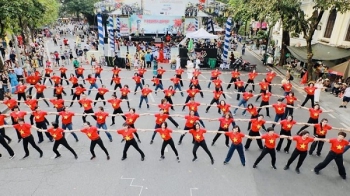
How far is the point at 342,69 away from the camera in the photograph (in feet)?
51.5

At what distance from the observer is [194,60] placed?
21781 mm

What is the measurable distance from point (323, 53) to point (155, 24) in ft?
61.9

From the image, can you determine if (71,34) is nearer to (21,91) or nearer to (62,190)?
(21,91)

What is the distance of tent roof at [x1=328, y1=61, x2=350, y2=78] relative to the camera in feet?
50.5

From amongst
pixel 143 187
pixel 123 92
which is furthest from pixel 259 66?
pixel 143 187

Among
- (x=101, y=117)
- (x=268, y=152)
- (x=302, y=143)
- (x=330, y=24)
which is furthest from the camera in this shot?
(x=330, y=24)

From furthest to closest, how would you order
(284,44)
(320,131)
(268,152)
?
(284,44) → (320,131) → (268,152)

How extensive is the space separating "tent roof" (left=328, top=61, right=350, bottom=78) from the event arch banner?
19.2 meters

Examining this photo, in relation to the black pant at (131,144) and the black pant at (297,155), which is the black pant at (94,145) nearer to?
the black pant at (131,144)

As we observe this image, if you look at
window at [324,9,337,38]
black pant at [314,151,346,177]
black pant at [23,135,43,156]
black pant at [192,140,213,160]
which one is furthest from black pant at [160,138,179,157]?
window at [324,9,337,38]

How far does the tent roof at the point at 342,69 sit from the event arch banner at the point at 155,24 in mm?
19250

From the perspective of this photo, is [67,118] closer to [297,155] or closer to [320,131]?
[297,155]

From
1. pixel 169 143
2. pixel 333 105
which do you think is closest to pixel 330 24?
pixel 333 105

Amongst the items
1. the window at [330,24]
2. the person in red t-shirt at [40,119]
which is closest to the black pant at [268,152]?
the person in red t-shirt at [40,119]
